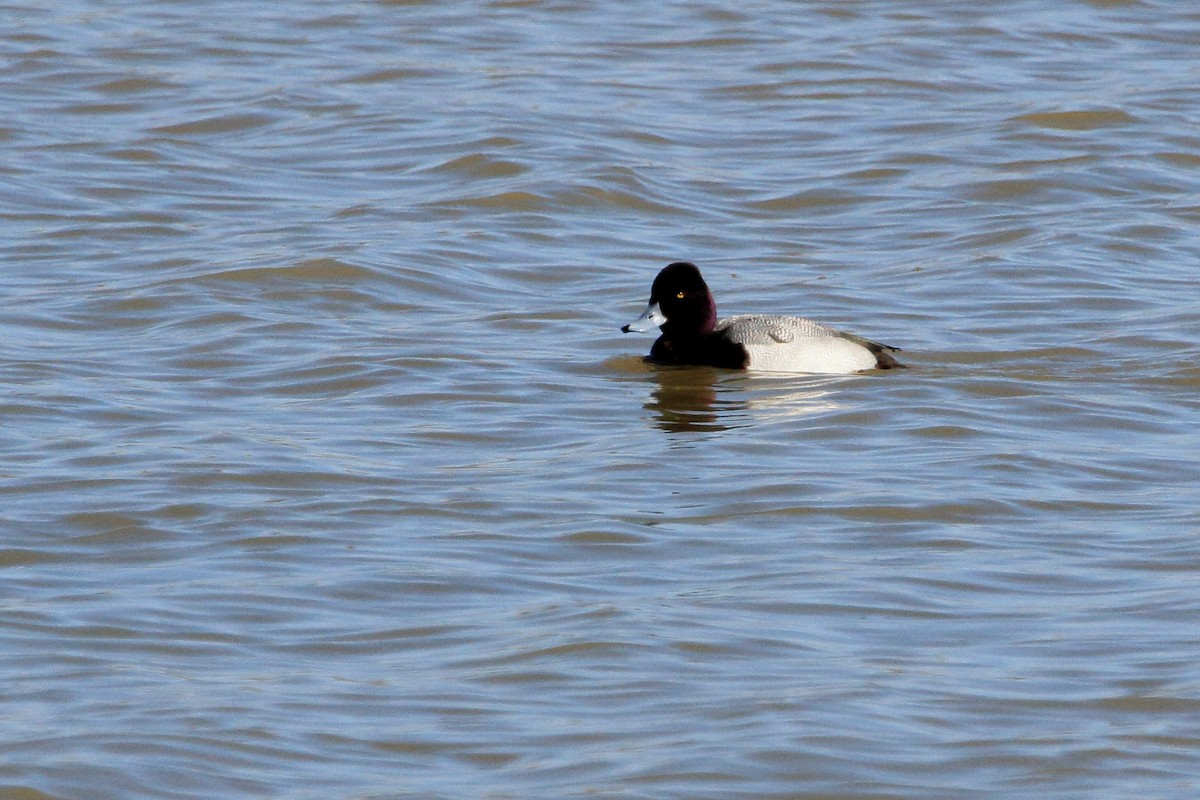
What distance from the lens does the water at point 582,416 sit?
5.95 metres

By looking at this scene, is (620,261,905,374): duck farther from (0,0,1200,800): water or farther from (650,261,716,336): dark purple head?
(0,0,1200,800): water

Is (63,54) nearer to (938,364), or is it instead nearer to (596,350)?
(596,350)

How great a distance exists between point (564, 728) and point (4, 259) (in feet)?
26.5

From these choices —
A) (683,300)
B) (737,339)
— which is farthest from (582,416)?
(683,300)

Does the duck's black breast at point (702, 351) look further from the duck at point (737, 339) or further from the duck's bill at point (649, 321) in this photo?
the duck's bill at point (649, 321)

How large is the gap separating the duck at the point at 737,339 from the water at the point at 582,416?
131 mm

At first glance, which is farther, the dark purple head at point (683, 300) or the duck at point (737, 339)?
the dark purple head at point (683, 300)

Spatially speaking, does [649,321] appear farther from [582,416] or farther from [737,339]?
[582,416]

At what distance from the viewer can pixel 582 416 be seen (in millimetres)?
10133

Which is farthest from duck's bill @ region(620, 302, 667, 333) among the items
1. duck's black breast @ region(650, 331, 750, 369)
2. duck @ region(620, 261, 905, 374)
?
duck's black breast @ region(650, 331, 750, 369)

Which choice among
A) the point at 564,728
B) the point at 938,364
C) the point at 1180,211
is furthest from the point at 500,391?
the point at 1180,211

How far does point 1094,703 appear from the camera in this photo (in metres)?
6.11

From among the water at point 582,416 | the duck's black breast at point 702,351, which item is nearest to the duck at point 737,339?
the duck's black breast at point 702,351

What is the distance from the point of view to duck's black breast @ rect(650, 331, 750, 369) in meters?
11.2
